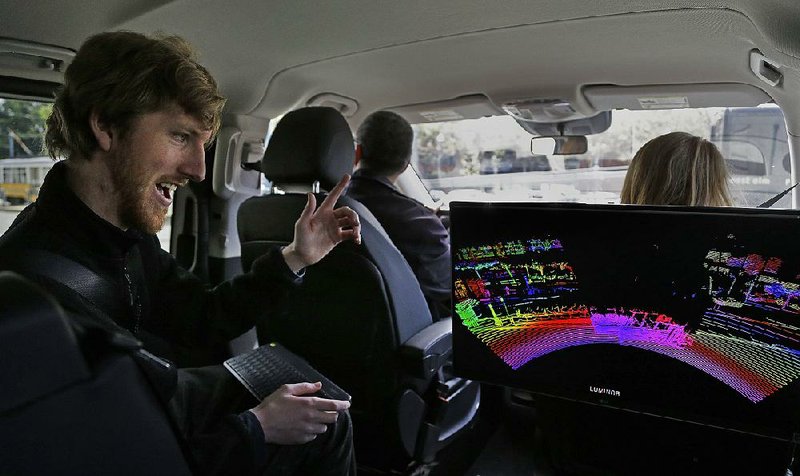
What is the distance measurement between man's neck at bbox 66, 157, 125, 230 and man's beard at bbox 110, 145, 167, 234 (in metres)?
0.02

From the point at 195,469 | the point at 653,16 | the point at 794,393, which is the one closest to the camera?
the point at 195,469

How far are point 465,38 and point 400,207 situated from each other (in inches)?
32.8

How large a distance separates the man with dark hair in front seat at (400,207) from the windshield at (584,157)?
29 centimetres

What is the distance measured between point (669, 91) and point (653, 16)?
879 mm

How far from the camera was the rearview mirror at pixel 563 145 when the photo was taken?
3.24 metres

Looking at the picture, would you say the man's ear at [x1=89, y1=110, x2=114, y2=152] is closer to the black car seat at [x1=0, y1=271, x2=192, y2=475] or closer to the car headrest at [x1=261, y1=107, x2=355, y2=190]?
the car headrest at [x1=261, y1=107, x2=355, y2=190]

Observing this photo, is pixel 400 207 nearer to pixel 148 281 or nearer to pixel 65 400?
pixel 148 281

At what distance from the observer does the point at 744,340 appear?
3.92ft

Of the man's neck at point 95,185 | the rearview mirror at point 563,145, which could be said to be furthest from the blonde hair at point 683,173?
the man's neck at point 95,185

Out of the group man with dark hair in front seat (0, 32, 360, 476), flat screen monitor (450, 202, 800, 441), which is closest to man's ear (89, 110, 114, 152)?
man with dark hair in front seat (0, 32, 360, 476)

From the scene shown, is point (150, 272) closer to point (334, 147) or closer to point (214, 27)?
point (334, 147)

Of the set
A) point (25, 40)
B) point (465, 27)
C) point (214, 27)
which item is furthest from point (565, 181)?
point (25, 40)

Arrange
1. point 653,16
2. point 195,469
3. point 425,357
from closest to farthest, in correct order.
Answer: point 195,469, point 653,16, point 425,357

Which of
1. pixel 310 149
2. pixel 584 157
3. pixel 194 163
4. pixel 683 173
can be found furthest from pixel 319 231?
pixel 584 157
